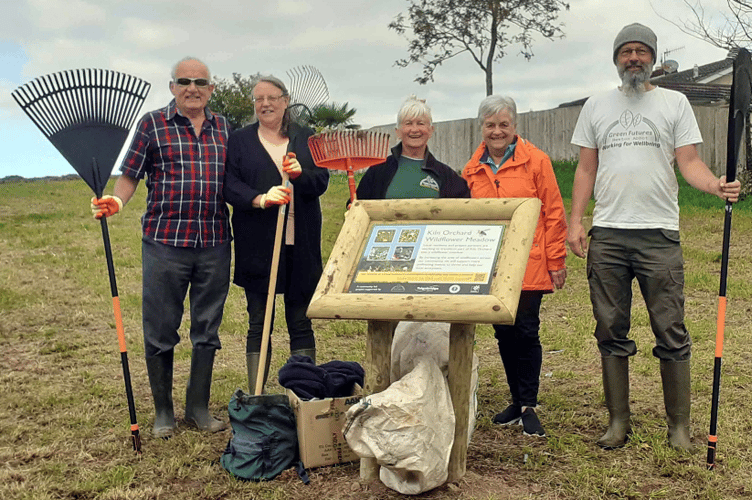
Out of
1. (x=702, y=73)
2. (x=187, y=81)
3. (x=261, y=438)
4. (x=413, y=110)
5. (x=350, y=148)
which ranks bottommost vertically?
(x=261, y=438)

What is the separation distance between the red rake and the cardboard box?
1.13 meters

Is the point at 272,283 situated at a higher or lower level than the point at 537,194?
lower

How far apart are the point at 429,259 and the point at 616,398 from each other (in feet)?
5.01

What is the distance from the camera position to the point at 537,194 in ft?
14.5

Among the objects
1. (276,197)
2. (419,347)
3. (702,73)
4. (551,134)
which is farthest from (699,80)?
(419,347)

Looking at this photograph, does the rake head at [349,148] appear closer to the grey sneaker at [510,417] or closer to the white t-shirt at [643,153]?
the white t-shirt at [643,153]

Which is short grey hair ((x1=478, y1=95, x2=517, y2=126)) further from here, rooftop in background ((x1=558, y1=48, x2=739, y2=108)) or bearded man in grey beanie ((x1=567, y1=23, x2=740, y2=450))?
rooftop in background ((x1=558, y1=48, x2=739, y2=108))

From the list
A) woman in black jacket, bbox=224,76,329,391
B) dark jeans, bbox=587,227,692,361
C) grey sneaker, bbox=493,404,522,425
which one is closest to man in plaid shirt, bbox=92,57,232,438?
woman in black jacket, bbox=224,76,329,391

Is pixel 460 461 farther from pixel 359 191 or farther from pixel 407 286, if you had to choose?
pixel 359 191

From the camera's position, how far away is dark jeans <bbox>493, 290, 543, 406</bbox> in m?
4.49

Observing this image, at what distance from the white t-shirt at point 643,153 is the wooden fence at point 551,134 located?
1555cm

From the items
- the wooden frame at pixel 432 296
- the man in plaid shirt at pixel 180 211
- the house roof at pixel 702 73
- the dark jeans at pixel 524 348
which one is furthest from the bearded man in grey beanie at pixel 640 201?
the house roof at pixel 702 73

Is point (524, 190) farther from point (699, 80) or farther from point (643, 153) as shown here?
point (699, 80)

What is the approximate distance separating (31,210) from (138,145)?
14676 millimetres
